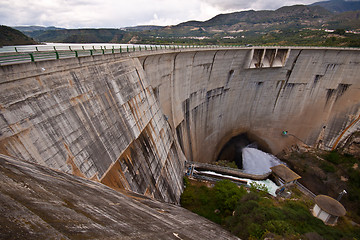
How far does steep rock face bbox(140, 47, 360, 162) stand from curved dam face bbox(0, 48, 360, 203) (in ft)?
0.48

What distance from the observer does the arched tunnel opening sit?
33416 mm

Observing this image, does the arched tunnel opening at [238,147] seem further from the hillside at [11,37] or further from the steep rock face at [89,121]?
the hillside at [11,37]

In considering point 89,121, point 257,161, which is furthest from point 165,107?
point 257,161

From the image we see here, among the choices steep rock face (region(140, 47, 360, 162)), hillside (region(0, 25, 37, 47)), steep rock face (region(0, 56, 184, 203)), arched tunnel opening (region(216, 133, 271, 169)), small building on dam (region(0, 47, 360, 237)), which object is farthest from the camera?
arched tunnel opening (region(216, 133, 271, 169))

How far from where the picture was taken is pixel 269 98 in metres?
34.8

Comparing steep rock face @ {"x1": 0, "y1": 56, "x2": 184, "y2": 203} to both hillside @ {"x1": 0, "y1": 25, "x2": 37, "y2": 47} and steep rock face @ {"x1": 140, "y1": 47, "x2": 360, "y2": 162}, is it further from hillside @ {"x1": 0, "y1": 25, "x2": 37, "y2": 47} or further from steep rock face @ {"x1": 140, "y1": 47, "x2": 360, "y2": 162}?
hillside @ {"x1": 0, "y1": 25, "x2": 37, "y2": 47}

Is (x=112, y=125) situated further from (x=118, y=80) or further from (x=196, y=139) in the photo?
(x=196, y=139)

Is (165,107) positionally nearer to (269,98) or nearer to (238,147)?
(238,147)

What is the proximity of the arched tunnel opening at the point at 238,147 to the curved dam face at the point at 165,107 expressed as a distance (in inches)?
22.8

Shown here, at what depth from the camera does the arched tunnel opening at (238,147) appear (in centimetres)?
3342

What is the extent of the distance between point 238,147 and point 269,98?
1000 centimetres

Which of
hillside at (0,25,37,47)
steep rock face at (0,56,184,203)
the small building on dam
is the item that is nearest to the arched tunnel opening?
the small building on dam

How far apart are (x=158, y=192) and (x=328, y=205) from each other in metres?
14.7

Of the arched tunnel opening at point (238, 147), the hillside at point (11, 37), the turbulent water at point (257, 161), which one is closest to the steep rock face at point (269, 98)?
the arched tunnel opening at point (238, 147)
